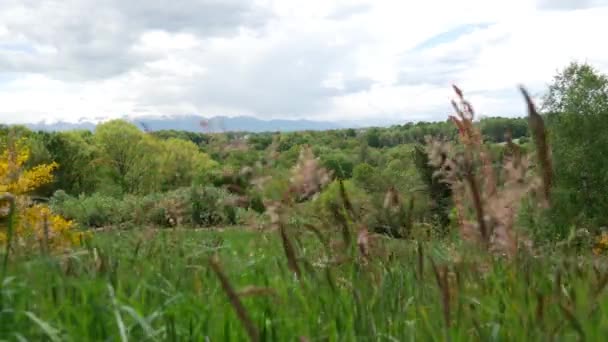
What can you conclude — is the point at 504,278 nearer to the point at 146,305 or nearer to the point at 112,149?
the point at 146,305

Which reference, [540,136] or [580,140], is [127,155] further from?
[540,136]

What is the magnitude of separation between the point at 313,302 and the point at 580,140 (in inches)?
1573

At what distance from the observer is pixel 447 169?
8.30 ft

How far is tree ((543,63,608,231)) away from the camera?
36.2 meters

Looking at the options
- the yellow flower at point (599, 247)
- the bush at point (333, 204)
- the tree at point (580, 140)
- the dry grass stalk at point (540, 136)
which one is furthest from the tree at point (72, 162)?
the dry grass stalk at point (540, 136)

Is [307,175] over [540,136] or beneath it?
beneath

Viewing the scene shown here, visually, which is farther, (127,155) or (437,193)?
(127,155)

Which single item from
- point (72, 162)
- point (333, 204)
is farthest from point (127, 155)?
point (333, 204)

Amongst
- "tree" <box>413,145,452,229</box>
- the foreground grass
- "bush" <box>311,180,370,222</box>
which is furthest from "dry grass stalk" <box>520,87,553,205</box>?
"bush" <box>311,180,370,222</box>

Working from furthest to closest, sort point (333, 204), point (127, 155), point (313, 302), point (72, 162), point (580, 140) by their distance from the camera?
point (127, 155) → point (72, 162) → point (580, 140) → point (333, 204) → point (313, 302)

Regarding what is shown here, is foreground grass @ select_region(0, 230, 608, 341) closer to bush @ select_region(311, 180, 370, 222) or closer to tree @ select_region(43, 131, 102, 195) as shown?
bush @ select_region(311, 180, 370, 222)

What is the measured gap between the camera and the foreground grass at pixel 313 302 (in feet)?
6.12

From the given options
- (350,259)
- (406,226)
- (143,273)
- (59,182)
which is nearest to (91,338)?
(143,273)

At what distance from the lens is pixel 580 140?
38844 millimetres
